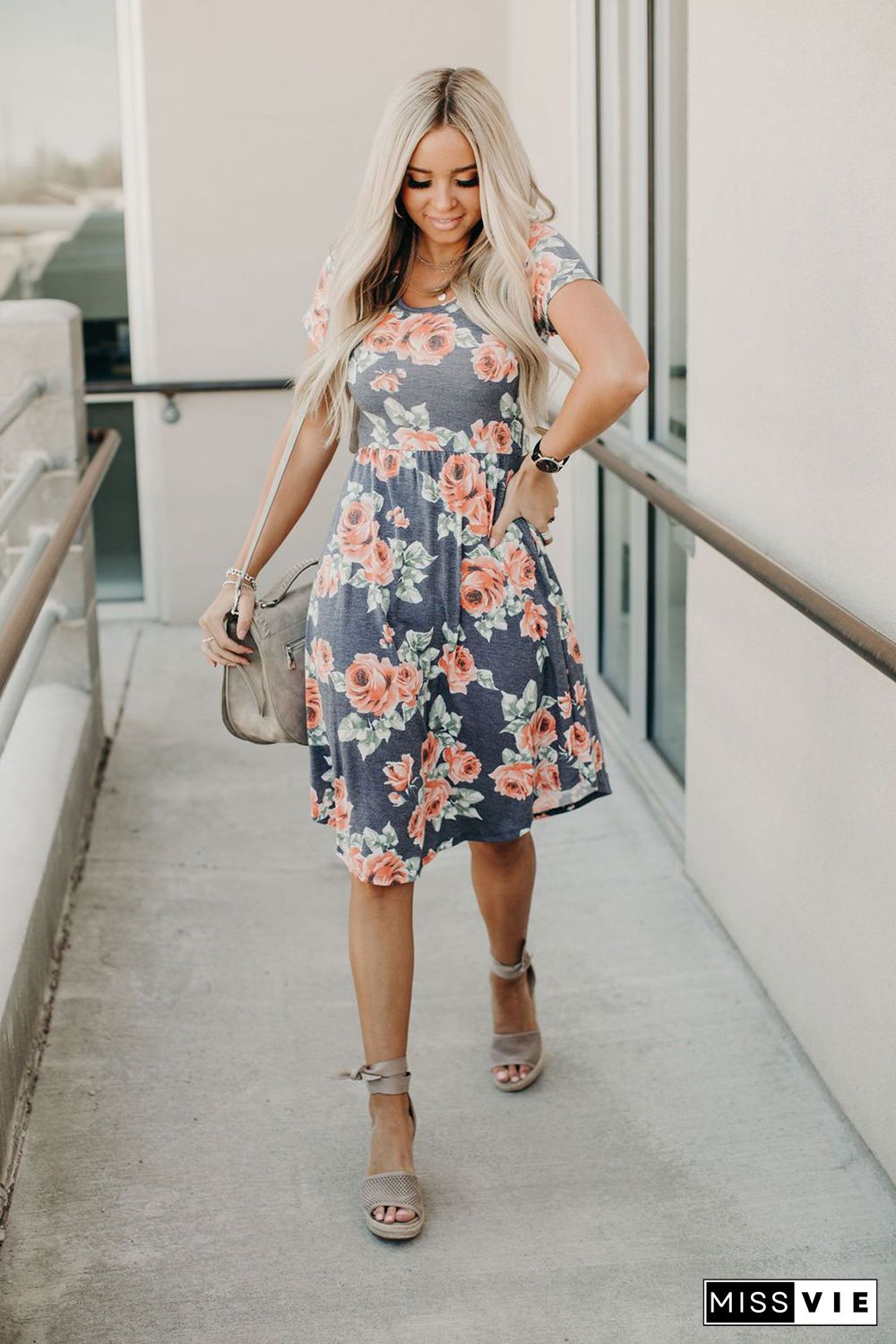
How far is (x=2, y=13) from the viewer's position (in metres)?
5.01

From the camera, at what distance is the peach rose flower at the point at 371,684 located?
211 centimetres

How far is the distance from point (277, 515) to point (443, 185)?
20.8 inches

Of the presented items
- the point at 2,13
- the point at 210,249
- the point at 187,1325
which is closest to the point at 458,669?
the point at 187,1325

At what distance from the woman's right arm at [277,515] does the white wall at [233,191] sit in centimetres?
305

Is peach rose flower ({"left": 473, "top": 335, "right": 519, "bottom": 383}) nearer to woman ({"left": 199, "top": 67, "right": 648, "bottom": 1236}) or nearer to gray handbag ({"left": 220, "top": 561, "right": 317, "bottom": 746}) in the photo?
woman ({"left": 199, "top": 67, "right": 648, "bottom": 1236})

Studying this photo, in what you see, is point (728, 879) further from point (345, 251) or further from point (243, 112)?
point (243, 112)

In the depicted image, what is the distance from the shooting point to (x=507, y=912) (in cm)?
245

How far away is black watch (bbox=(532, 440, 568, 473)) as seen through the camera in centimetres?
212

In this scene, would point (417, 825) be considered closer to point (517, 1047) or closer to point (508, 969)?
point (508, 969)

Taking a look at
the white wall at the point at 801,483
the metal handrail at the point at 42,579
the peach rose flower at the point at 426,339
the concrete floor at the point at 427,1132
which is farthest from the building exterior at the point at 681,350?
the metal handrail at the point at 42,579

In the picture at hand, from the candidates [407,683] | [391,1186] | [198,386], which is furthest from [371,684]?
[198,386]

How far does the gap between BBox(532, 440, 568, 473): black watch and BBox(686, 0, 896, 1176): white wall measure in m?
0.41

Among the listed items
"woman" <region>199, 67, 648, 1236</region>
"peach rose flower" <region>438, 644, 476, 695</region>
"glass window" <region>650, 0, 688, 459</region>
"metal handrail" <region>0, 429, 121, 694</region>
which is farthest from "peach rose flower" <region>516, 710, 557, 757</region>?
"glass window" <region>650, 0, 688, 459</region>

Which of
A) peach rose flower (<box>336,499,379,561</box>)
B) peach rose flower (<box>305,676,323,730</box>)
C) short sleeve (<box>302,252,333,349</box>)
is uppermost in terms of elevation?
short sleeve (<box>302,252,333,349</box>)
